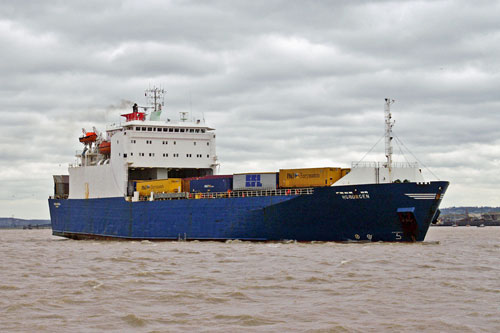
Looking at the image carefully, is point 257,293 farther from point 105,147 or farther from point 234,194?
point 105,147

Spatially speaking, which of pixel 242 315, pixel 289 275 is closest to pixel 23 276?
pixel 289 275

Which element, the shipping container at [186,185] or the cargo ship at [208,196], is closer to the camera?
the cargo ship at [208,196]

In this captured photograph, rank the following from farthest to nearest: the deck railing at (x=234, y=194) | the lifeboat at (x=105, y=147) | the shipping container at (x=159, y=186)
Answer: the lifeboat at (x=105, y=147), the shipping container at (x=159, y=186), the deck railing at (x=234, y=194)

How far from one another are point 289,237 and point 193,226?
279 inches

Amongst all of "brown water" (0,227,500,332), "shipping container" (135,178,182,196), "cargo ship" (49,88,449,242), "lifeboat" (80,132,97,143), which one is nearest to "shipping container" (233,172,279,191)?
"cargo ship" (49,88,449,242)

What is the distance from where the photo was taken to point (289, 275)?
19.8 meters

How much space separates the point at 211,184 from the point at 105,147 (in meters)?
14.0

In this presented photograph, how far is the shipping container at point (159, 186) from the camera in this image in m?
39.8

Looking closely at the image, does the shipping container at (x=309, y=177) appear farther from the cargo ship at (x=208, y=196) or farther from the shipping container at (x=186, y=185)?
the shipping container at (x=186, y=185)

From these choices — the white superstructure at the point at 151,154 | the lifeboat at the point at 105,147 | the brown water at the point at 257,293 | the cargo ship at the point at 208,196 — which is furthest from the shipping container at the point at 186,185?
the brown water at the point at 257,293

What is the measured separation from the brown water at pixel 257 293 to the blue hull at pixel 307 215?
4.30 metres

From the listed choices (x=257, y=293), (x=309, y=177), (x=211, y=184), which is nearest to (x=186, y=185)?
(x=211, y=184)

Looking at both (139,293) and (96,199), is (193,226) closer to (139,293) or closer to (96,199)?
(96,199)

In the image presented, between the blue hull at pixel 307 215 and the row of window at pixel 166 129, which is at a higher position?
the row of window at pixel 166 129
